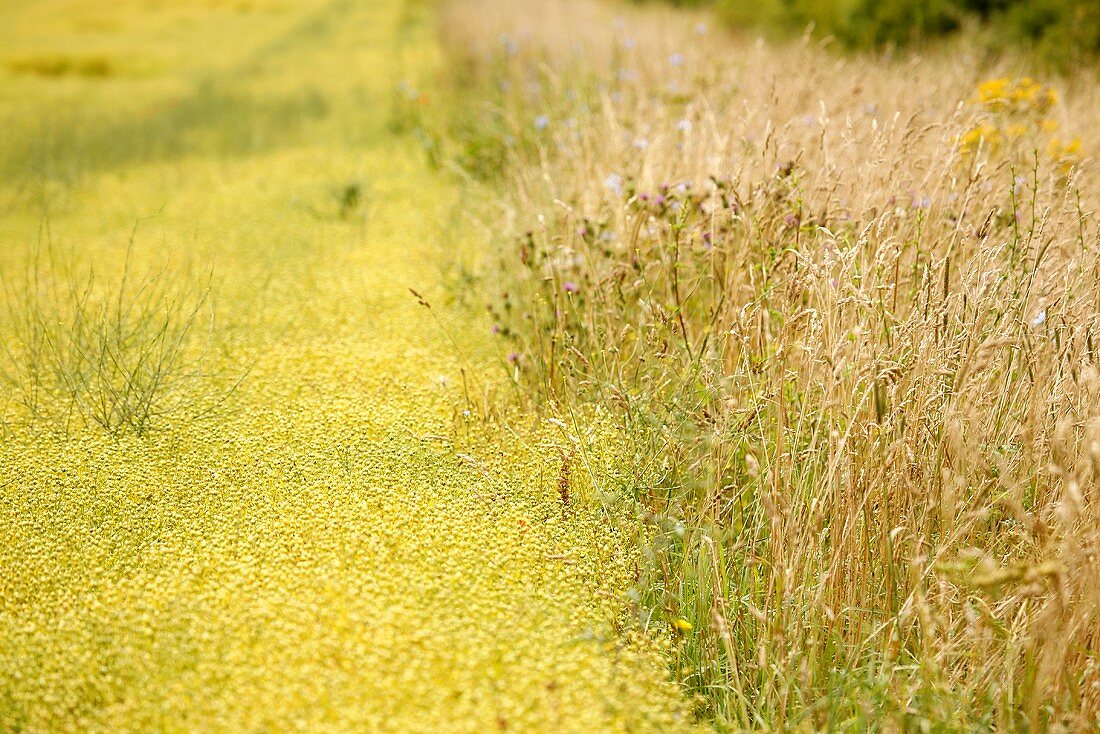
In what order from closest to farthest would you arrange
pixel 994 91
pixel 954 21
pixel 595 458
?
pixel 595 458, pixel 994 91, pixel 954 21

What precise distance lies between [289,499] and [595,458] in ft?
2.14

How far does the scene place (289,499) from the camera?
1564 mm

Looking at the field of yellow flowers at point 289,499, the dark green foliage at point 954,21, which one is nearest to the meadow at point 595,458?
the field of yellow flowers at point 289,499

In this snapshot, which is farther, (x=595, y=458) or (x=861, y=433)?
(x=595, y=458)

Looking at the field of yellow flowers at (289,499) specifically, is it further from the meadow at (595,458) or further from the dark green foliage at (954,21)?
the dark green foliage at (954,21)

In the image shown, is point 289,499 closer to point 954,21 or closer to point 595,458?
point 595,458

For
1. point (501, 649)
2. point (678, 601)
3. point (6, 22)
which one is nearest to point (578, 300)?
point (678, 601)

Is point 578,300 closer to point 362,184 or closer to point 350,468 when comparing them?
point 350,468

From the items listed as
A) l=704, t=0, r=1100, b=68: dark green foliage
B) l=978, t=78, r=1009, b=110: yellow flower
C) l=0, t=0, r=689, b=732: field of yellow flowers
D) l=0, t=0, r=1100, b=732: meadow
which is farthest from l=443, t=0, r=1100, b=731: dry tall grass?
l=704, t=0, r=1100, b=68: dark green foliage

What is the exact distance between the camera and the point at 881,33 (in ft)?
18.6

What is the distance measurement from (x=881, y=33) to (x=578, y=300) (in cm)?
478

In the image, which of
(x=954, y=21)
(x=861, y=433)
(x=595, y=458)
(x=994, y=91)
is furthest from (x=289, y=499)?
(x=954, y=21)

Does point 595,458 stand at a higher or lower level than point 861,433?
lower

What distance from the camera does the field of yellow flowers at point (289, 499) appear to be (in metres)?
1.18
